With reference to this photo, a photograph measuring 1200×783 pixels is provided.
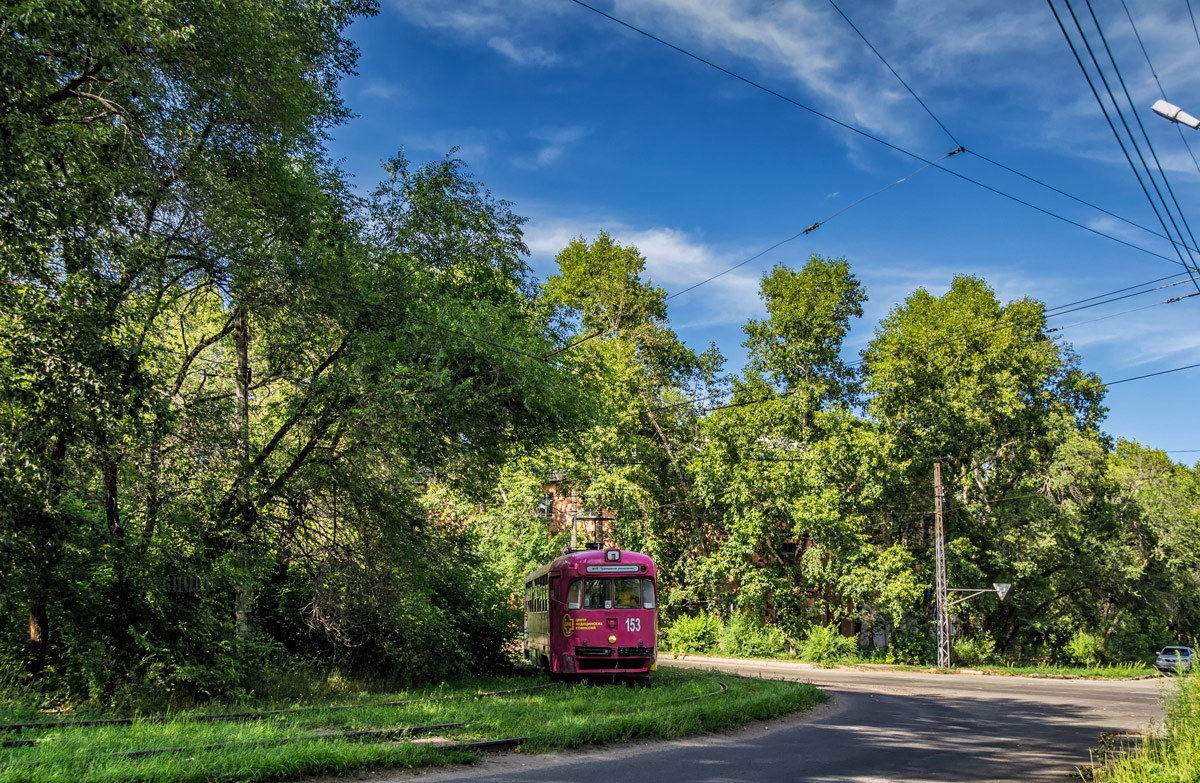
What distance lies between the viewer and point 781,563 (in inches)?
1439

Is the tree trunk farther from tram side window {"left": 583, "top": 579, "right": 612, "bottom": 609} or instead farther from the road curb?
the road curb

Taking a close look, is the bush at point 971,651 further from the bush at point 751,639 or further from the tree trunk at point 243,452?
the tree trunk at point 243,452

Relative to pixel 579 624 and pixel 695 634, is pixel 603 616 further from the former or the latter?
pixel 695 634

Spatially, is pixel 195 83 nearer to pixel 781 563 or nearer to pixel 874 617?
pixel 781 563

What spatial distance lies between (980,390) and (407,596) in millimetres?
28508

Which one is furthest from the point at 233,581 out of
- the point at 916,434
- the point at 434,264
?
the point at 916,434

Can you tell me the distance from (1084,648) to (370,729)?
41454 mm

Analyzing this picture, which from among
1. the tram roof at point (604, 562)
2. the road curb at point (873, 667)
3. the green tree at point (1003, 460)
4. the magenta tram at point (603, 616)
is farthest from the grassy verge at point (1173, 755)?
A: the green tree at point (1003, 460)

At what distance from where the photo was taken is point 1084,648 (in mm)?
39812

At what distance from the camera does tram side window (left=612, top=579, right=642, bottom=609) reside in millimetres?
19009

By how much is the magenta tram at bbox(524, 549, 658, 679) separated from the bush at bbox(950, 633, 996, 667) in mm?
20734

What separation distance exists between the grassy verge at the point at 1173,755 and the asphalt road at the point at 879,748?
3.05 ft

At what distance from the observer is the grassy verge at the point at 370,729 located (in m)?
7.61

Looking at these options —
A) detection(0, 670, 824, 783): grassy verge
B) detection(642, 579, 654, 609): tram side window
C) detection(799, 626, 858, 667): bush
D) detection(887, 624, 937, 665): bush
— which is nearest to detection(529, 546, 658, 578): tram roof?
detection(642, 579, 654, 609): tram side window
